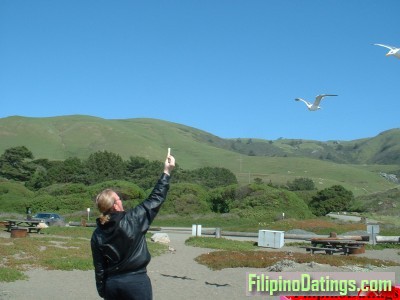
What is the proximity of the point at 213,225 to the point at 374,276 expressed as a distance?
45.2 m

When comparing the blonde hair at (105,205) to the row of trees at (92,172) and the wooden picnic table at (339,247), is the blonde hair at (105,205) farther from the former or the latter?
the row of trees at (92,172)

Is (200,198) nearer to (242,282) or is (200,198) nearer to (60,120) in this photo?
(242,282)

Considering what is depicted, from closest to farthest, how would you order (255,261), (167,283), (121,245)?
(121,245), (167,283), (255,261)

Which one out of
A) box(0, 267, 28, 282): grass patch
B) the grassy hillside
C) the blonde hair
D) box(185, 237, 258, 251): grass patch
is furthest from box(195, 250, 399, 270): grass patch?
the grassy hillside

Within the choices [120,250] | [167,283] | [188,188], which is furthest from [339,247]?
[188,188]

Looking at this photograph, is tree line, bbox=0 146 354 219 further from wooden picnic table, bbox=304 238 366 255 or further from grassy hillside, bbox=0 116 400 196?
grassy hillside, bbox=0 116 400 196

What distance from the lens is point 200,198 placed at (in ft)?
204

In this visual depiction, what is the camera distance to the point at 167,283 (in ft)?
47.6

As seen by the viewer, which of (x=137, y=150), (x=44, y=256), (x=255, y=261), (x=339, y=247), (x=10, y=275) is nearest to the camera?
(x=10, y=275)

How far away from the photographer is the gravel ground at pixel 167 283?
40.8ft

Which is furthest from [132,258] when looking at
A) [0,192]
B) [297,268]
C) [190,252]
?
[0,192]

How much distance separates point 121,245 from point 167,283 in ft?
33.0

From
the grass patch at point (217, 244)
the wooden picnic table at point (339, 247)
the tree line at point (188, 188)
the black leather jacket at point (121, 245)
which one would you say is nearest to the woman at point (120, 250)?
the black leather jacket at point (121, 245)

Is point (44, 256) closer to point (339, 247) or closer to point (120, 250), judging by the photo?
point (339, 247)
